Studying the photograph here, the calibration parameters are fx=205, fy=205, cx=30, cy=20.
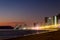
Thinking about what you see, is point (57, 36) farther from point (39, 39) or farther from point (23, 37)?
point (23, 37)

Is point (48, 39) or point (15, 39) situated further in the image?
point (48, 39)

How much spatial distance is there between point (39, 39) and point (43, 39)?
124 mm

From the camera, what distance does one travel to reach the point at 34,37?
4.21 m

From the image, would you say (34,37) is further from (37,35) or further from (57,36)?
(57,36)

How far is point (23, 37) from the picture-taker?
4.09 meters

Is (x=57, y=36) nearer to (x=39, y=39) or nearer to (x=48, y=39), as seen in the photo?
(x=48, y=39)

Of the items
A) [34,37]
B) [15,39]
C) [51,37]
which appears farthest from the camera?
[51,37]

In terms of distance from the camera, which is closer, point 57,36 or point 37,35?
point 37,35

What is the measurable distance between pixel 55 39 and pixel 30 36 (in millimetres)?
752

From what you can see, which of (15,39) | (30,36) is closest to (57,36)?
(30,36)

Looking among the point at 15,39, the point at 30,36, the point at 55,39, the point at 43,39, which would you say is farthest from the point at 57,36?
the point at 15,39

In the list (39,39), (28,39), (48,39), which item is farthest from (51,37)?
(28,39)

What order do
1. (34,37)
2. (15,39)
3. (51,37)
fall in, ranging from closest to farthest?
(15,39), (34,37), (51,37)

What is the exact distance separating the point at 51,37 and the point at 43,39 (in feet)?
1.01
